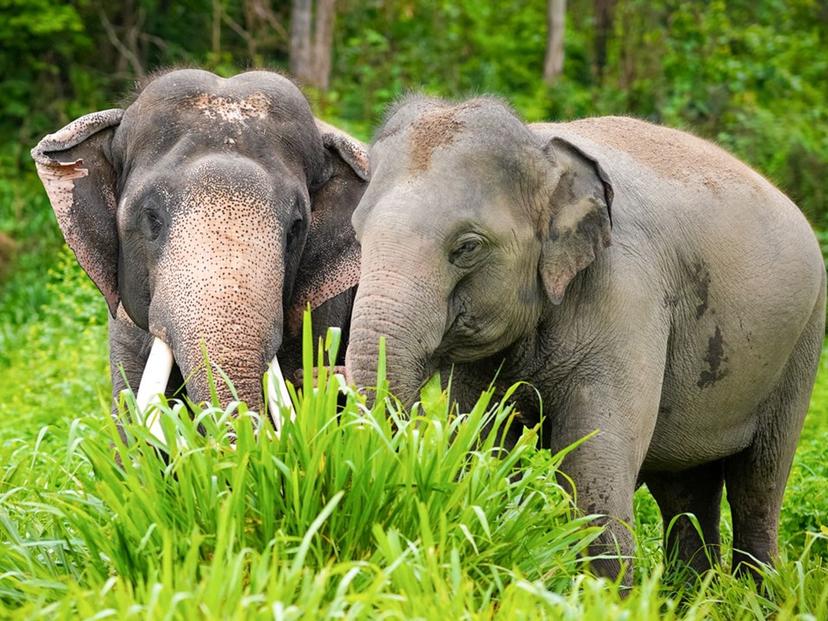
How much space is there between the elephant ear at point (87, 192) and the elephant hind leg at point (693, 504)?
7.59 feet

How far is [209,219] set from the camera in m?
5.50

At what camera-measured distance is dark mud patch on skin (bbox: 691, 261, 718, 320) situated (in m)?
5.47

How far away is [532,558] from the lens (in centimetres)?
424

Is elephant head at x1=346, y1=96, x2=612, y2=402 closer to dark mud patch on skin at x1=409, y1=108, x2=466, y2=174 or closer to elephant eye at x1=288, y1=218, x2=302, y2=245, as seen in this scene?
dark mud patch on skin at x1=409, y1=108, x2=466, y2=174

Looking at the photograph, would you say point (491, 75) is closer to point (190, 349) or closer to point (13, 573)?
point (190, 349)

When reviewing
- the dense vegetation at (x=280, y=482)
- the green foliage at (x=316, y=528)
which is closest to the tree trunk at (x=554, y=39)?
the dense vegetation at (x=280, y=482)

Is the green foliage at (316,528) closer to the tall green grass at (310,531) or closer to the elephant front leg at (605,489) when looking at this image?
the tall green grass at (310,531)

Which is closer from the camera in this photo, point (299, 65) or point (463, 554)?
point (463, 554)

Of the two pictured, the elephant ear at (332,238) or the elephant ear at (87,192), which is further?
the elephant ear at (332,238)

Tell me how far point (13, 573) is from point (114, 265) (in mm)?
2226

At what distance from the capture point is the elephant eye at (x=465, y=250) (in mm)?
4719

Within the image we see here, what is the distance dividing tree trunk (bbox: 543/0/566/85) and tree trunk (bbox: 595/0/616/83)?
0.89 meters

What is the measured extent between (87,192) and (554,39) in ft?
43.3

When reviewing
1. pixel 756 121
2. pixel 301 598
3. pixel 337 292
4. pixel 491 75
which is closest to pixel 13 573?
→ pixel 301 598
